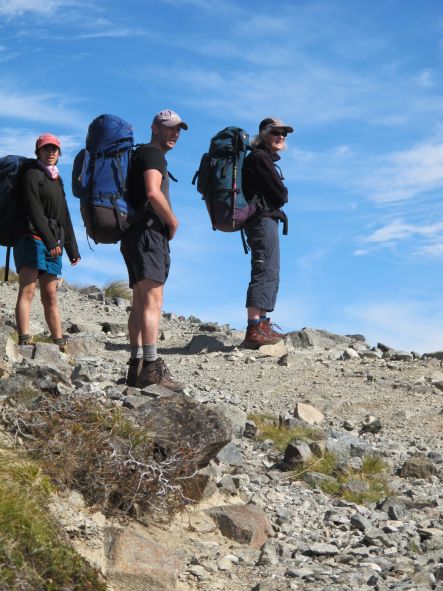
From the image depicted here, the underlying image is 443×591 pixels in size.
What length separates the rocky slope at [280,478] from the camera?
575cm

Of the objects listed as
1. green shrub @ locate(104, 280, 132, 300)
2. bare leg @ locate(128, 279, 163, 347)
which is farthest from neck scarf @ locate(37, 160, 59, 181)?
green shrub @ locate(104, 280, 132, 300)

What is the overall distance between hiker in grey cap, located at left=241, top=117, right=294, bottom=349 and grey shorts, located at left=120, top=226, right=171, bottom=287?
4022 mm

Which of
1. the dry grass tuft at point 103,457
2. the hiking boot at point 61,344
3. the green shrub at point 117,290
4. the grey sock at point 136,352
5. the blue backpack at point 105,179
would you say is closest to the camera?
the dry grass tuft at point 103,457

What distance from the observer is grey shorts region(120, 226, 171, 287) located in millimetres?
8602

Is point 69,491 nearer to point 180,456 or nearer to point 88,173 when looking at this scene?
point 180,456

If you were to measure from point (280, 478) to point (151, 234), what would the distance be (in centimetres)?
236

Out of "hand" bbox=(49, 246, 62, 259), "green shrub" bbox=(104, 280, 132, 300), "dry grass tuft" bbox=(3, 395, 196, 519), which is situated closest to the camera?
"dry grass tuft" bbox=(3, 395, 196, 519)

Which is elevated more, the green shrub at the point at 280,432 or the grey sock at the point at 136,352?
the grey sock at the point at 136,352

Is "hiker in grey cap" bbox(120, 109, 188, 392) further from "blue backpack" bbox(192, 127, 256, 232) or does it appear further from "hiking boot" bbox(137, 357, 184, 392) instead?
"blue backpack" bbox(192, 127, 256, 232)

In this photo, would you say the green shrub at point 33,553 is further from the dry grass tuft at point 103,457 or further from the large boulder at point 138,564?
the dry grass tuft at point 103,457

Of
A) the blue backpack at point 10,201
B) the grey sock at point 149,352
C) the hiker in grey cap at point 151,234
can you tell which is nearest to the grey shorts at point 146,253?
the hiker in grey cap at point 151,234

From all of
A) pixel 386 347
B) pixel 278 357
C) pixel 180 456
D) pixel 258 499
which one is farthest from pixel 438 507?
pixel 386 347

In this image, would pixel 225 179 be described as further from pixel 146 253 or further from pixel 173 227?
pixel 146 253

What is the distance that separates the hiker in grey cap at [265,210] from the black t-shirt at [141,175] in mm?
3782
